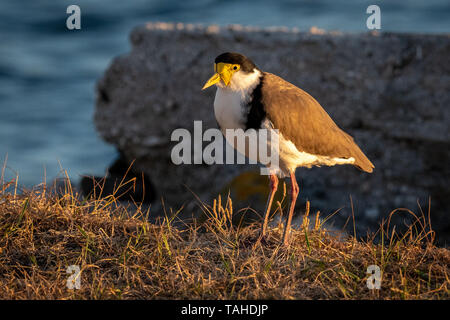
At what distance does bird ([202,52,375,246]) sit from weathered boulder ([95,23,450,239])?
131 inches

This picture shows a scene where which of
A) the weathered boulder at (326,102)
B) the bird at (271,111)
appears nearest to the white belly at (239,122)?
the bird at (271,111)

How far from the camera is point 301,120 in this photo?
455cm

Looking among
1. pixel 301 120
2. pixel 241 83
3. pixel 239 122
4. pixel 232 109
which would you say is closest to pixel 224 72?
pixel 241 83

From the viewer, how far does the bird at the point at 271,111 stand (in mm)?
4352

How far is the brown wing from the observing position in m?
4.40

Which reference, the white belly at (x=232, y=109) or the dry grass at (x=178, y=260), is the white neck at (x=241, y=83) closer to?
the white belly at (x=232, y=109)

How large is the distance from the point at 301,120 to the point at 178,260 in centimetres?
142

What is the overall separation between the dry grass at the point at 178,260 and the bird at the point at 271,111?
1.20 ft

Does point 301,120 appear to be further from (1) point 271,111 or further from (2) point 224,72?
(2) point 224,72

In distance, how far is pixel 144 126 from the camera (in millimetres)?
10172

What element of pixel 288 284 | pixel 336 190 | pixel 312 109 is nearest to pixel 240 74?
pixel 312 109

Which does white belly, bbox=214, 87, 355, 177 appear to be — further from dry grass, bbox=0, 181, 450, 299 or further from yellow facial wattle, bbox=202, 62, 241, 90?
dry grass, bbox=0, 181, 450, 299

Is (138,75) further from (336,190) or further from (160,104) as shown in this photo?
(336,190)
